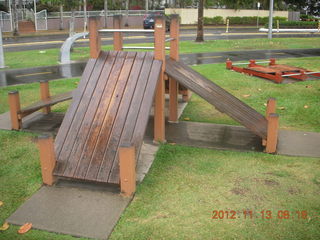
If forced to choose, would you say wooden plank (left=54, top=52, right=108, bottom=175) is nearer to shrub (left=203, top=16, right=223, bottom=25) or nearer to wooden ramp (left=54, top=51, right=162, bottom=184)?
wooden ramp (left=54, top=51, right=162, bottom=184)

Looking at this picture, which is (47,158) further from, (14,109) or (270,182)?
(270,182)

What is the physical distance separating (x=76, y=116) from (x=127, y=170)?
1.67 metres

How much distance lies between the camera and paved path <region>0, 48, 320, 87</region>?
14.1m

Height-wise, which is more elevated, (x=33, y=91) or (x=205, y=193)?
(x=33, y=91)

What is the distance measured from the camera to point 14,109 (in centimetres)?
809

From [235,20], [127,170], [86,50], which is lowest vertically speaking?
[127,170]

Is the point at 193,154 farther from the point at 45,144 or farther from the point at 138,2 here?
the point at 138,2

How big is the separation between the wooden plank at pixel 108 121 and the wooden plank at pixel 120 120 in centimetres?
5

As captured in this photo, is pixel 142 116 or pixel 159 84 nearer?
pixel 142 116

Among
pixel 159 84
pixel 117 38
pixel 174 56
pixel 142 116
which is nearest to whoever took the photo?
pixel 142 116

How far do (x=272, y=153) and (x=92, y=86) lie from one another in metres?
3.42

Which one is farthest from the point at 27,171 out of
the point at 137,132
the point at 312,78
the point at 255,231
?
the point at 312,78

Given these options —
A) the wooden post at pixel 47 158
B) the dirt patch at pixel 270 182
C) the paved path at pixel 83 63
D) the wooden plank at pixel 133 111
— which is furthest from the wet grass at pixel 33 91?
the dirt patch at pixel 270 182

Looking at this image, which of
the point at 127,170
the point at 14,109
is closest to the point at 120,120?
the point at 127,170
